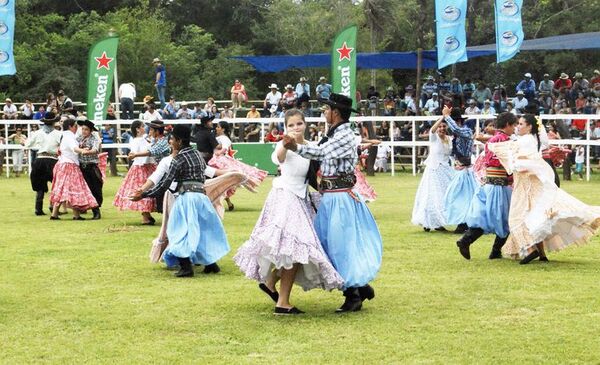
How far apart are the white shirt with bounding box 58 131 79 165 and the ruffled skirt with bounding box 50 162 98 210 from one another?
0.22 feet

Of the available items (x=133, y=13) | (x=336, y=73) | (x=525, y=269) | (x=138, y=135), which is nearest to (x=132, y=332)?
(x=525, y=269)

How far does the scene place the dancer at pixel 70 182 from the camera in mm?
18359

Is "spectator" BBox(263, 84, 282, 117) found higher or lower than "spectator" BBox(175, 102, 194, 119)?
higher

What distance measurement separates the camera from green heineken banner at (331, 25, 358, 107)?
27.8 metres

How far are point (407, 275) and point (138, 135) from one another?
759cm

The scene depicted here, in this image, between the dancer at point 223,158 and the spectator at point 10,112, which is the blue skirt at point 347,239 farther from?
the spectator at point 10,112

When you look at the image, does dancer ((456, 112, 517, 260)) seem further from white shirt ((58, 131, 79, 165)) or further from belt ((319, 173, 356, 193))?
white shirt ((58, 131, 79, 165))

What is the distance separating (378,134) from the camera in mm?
31641

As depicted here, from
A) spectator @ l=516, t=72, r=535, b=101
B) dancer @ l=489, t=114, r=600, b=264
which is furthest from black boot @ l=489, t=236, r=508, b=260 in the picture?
spectator @ l=516, t=72, r=535, b=101

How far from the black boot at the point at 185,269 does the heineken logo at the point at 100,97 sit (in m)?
18.0

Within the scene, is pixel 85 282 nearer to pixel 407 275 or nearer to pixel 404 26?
pixel 407 275

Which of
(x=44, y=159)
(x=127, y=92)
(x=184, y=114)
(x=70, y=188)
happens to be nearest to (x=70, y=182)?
(x=70, y=188)

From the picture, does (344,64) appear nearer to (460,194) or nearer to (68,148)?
(68,148)

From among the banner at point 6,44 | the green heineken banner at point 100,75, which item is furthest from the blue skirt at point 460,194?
the green heineken banner at point 100,75
